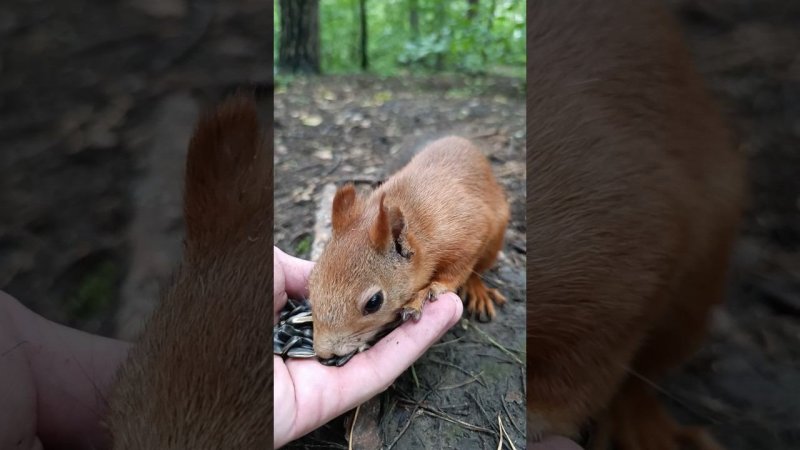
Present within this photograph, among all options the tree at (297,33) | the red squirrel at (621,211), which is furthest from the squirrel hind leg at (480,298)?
the tree at (297,33)

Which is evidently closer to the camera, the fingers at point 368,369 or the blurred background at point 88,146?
the blurred background at point 88,146

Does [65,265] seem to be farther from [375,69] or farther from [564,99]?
[375,69]

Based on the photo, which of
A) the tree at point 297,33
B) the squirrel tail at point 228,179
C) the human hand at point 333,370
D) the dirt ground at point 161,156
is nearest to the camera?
the dirt ground at point 161,156

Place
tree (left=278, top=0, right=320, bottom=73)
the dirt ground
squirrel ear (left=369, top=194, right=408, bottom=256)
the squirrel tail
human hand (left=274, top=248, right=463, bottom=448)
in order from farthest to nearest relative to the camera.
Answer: tree (left=278, top=0, right=320, bottom=73), squirrel ear (left=369, top=194, right=408, bottom=256), human hand (left=274, top=248, right=463, bottom=448), the squirrel tail, the dirt ground

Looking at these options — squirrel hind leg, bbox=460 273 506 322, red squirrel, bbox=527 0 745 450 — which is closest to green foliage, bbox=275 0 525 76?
squirrel hind leg, bbox=460 273 506 322

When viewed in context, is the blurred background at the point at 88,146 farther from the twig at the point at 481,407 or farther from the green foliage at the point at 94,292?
the twig at the point at 481,407

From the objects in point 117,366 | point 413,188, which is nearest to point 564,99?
point 117,366

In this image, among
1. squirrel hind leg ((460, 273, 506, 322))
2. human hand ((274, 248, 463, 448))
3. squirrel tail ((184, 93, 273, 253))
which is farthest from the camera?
squirrel hind leg ((460, 273, 506, 322))

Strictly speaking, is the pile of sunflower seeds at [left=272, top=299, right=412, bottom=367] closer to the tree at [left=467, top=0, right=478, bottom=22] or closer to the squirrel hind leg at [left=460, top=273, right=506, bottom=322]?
the squirrel hind leg at [left=460, top=273, right=506, bottom=322]
